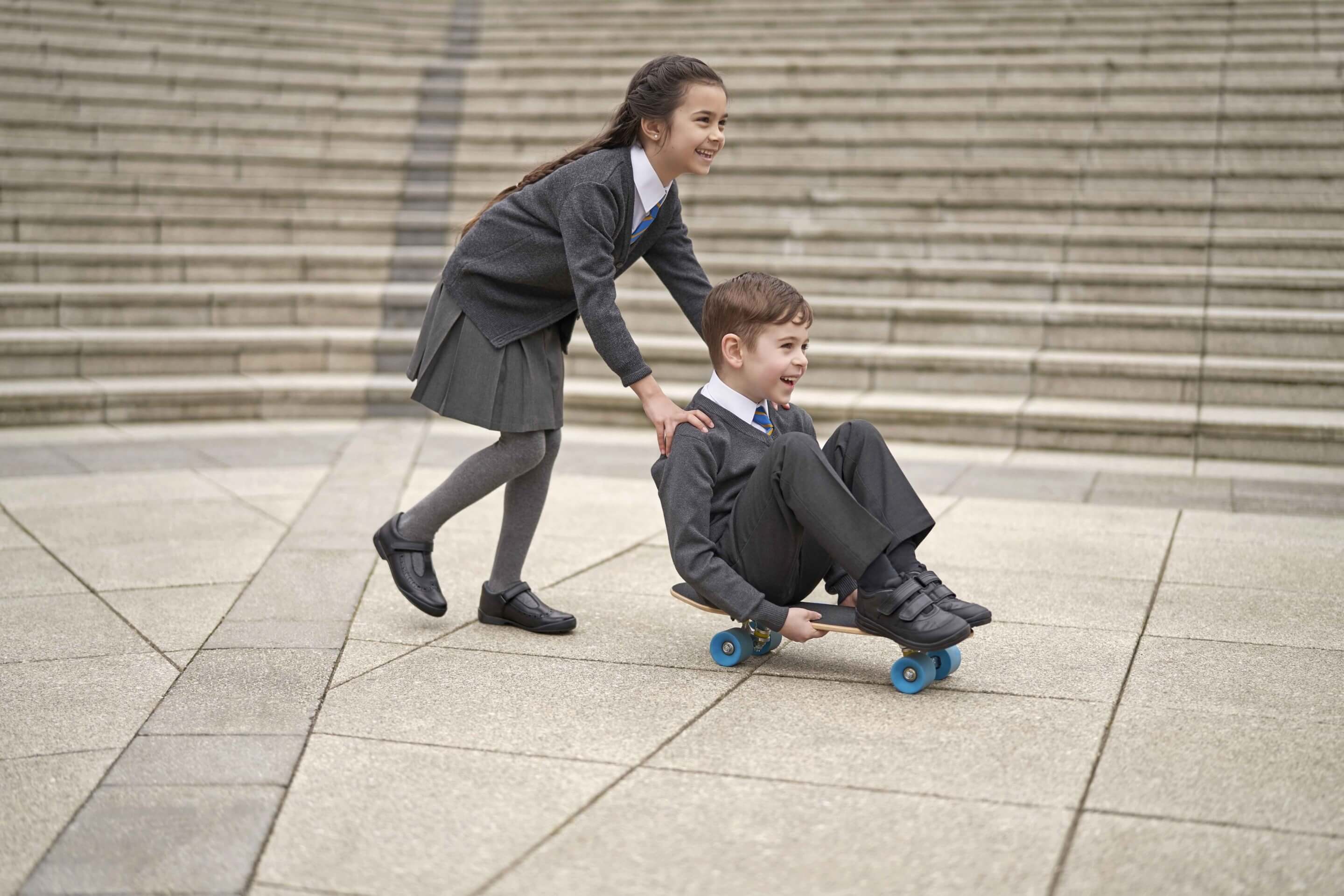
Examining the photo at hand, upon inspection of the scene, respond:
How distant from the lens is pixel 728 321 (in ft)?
10.9

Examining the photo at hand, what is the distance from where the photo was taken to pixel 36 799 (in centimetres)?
260

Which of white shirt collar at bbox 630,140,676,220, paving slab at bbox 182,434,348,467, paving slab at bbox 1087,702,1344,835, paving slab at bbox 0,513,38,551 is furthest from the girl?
paving slab at bbox 182,434,348,467

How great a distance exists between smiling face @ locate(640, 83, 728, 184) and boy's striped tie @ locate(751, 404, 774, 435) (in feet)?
2.02

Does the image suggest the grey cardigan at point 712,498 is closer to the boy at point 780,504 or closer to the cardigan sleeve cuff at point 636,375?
the boy at point 780,504

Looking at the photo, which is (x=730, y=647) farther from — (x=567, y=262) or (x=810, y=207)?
(x=810, y=207)

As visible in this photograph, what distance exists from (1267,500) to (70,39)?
966 cm

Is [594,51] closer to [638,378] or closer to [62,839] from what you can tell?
[638,378]

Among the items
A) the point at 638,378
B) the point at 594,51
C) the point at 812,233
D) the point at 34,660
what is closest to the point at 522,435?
the point at 638,378

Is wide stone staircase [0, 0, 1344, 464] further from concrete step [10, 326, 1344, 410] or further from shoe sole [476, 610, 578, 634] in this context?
shoe sole [476, 610, 578, 634]

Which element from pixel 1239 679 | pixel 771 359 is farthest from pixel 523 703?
pixel 1239 679

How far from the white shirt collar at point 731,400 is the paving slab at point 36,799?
1620 mm

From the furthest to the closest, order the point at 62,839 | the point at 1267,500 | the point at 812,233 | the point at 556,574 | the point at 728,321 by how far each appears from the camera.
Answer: the point at 812,233
the point at 1267,500
the point at 556,574
the point at 728,321
the point at 62,839

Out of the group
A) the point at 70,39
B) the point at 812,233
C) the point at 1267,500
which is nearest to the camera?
the point at 1267,500

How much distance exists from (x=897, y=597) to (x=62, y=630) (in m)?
2.34
